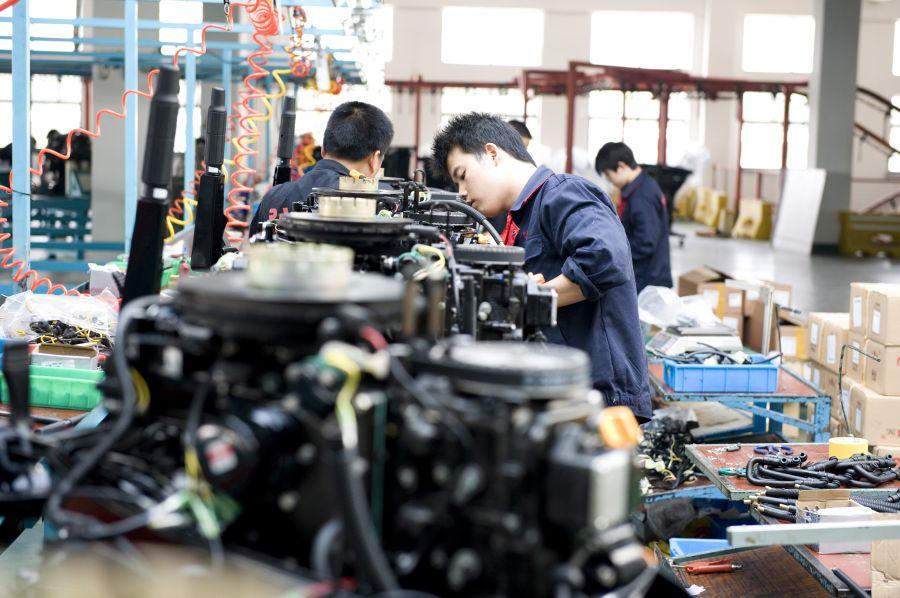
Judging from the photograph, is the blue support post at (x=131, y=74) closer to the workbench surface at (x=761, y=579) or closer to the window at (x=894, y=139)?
the workbench surface at (x=761, y=579)

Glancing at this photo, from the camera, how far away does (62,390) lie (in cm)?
254

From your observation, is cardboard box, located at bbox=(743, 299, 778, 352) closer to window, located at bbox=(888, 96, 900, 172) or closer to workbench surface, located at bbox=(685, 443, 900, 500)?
workbench surface, located at bbox=(685, 443, 900, 500)

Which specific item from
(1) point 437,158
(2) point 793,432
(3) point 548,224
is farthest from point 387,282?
(2) point 793,432

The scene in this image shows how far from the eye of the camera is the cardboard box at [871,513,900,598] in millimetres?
2607

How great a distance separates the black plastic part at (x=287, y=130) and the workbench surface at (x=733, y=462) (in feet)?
6.40

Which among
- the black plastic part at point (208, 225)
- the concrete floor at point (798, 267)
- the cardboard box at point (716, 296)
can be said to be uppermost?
the black plastic part at point (208, 225)

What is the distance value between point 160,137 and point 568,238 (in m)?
1.25

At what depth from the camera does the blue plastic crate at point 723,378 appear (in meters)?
4.54

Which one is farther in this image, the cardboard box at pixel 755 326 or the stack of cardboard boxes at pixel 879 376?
the cardboard box at pixel 755 326

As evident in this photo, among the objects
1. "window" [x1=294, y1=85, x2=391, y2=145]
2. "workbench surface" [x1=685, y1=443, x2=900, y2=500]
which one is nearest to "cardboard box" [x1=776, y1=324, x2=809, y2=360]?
"workbench surface" [x1=685, y1=443, x2=900, y2=500]

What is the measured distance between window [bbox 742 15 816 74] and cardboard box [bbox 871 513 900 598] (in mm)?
21042

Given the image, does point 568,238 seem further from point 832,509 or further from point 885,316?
point 885,316

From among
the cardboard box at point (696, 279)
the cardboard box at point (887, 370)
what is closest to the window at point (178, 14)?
the cardboard box at point (696, 279)

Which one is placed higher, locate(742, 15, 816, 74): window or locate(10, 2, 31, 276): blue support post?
locate(742, 15, 816, 74): window
